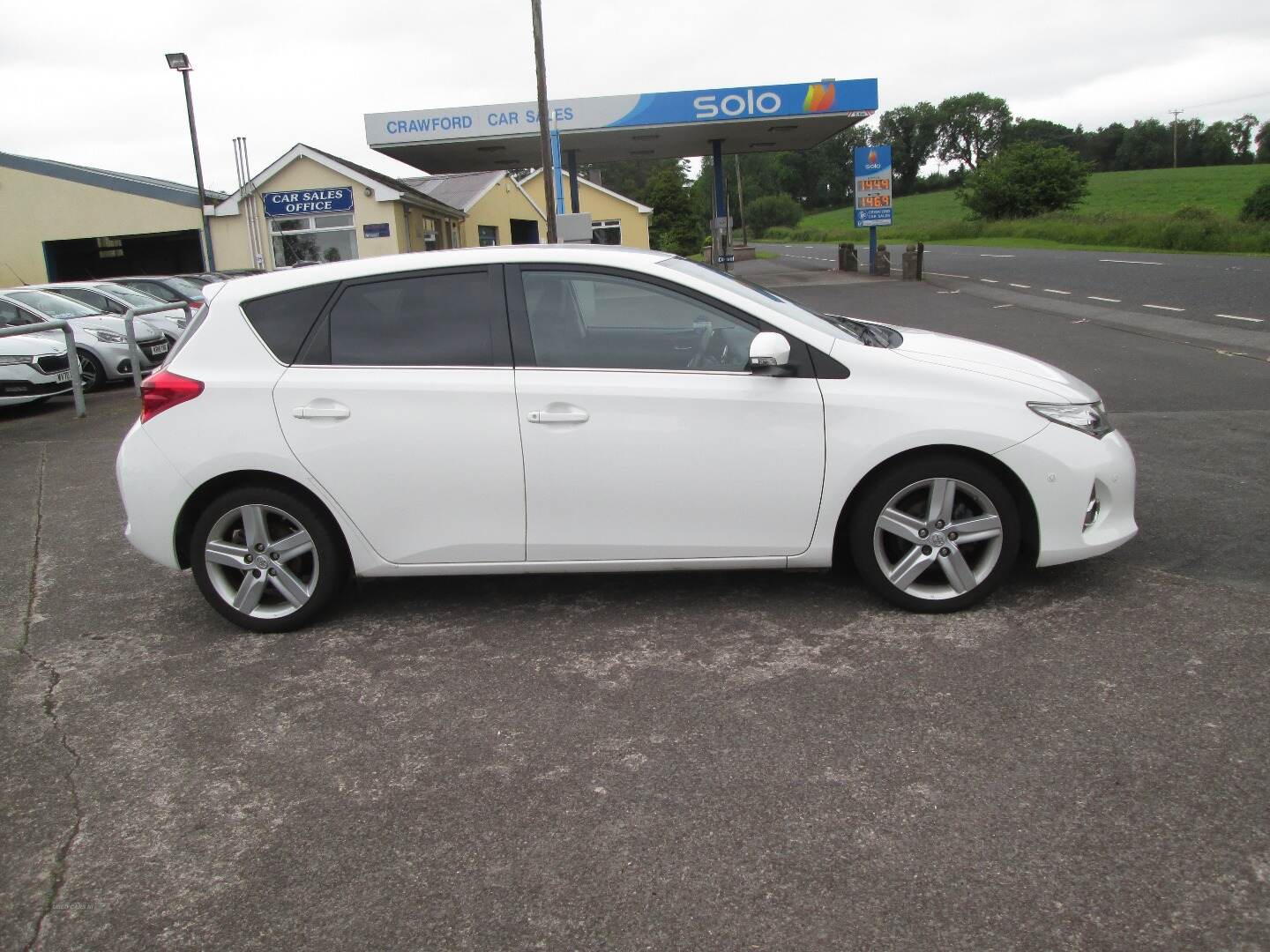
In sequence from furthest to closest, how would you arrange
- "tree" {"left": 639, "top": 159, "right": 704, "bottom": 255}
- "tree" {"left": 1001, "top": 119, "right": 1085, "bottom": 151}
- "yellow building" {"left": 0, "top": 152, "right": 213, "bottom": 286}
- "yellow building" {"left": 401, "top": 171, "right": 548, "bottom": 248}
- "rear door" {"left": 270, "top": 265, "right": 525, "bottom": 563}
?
"tree" {"left": 1001, "top": 119, "right": 1085, "bottom": 151}
"tree" {"left": 639, "top": 159, "right": 704, "bottom": 255}
"yellow building" {"left": 401, "top": 171, "right": 548, "bottom": 248}
"yellow building" {"left": 0, "top": 152, "right": 213, "bottom": 286}
"rear door" {"left": 270, "top": 265, "right": 525, "bottom": 563}

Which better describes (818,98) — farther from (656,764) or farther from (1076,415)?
(656,764)

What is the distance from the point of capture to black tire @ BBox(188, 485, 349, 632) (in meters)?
4.54

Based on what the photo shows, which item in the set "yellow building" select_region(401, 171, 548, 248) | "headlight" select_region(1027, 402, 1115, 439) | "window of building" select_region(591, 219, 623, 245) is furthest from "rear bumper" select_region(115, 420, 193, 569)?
"window of building" select_region(591, 219, 623, 245)

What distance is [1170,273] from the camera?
21.2 meters

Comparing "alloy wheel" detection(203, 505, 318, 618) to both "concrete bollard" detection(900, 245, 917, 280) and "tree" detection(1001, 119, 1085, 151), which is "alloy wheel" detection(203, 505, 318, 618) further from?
"tree" detection(1001, 119, 1085, 151)

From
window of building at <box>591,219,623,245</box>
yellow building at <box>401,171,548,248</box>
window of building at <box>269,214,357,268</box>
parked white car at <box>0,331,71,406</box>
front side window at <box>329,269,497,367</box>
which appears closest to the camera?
front side window at <box>329,269,497,367</box>

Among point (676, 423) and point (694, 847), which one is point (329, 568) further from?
point (694, 847)

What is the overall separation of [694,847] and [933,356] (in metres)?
2.56

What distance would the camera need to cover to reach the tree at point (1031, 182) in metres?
55.8

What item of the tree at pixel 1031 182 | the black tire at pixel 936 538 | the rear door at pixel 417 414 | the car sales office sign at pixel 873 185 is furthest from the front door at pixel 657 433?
the tree at pixel 1031 182

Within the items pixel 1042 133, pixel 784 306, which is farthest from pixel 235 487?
pixel 1042 133

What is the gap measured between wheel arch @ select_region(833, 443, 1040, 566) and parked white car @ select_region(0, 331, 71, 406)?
11384mm

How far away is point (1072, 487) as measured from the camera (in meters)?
4.27

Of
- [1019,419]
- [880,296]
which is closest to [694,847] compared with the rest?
[1019,419]
